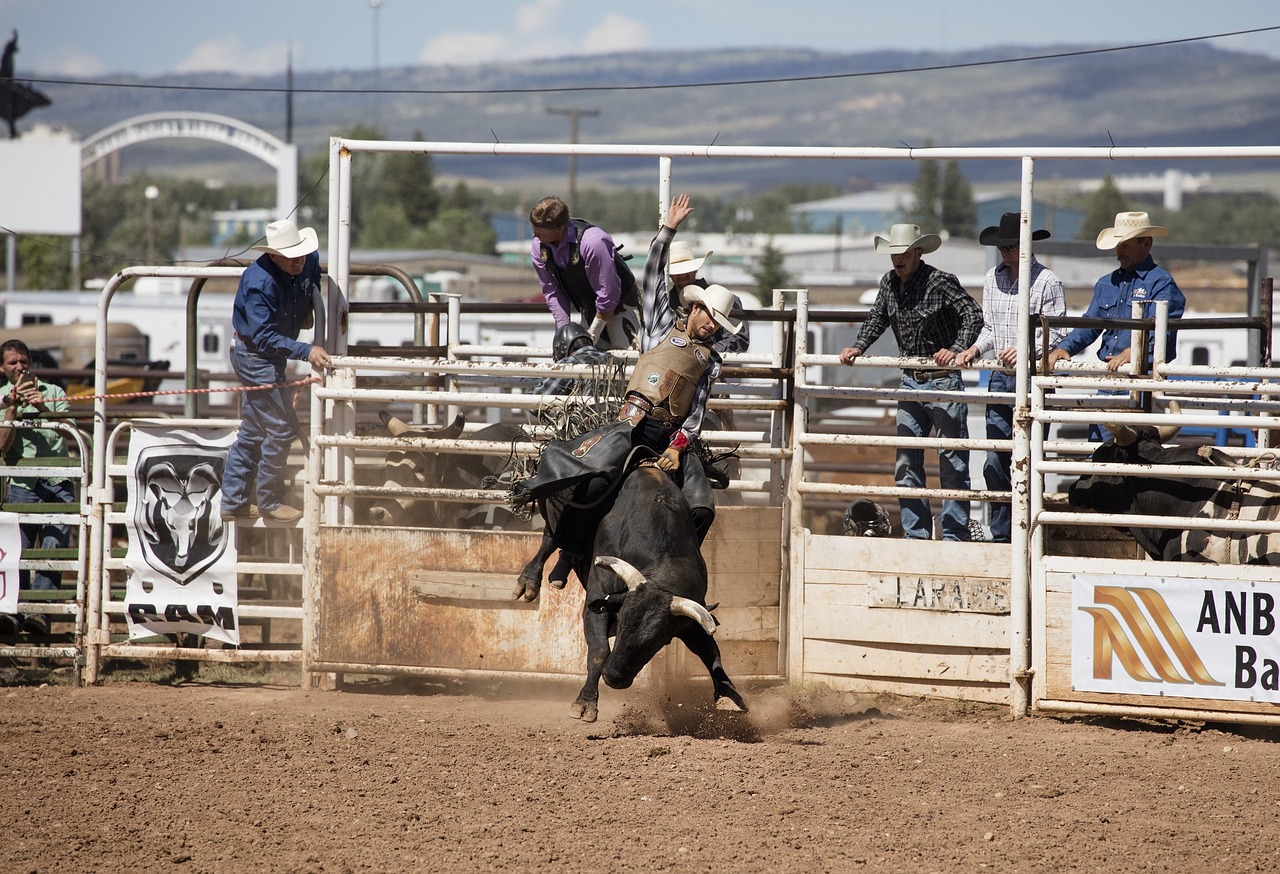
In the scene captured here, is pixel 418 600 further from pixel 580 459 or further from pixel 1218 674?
pixel 1218 674

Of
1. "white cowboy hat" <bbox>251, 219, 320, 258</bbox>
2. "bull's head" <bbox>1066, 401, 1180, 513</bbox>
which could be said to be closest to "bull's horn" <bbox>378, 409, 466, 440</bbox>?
"white cowboy hat" <bbox>251, 219, 320, 258</bbox>

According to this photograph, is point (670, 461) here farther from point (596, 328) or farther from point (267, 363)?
point (267, 363)

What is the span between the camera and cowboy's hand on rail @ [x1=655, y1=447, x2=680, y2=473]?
6.80m

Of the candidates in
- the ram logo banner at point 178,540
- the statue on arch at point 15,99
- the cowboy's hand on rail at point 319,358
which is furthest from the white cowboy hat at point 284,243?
the statue on arch at point 15,99

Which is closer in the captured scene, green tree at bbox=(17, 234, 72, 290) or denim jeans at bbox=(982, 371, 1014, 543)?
denim jeans at bbox=(982, 371, 1014, 543)

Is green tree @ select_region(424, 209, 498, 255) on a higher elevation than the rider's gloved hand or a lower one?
higher

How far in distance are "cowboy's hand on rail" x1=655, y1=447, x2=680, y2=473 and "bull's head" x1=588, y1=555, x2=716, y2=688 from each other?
618 mm

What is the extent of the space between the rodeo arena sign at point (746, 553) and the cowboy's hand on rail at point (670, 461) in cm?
7

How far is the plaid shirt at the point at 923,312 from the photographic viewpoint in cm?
803

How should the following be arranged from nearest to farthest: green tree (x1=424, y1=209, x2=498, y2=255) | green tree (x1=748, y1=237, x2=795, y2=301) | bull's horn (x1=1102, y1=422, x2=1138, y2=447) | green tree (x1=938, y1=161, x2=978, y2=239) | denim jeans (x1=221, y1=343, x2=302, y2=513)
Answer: bull's horn (x1=1102, y1=422, x2=1138, y2=447), denim jeans (x1=221, y1=343, x2=302, y2=513), green tree (x1=748, y1=237, x2=795, y2=301), green tree (x1=424, y1=209, x2=498, y2=255), green tree (x1=938, y1=161, x2=978, y2=239)

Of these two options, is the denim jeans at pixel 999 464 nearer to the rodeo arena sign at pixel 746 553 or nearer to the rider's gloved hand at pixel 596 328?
the rodeo arena sign at pixel 746 553

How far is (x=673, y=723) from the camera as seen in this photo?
7121 mm

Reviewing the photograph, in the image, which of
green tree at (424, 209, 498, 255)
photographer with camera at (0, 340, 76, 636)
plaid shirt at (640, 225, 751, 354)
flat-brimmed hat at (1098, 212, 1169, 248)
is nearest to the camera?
plaid shirt at (640, 225, 751, 354)

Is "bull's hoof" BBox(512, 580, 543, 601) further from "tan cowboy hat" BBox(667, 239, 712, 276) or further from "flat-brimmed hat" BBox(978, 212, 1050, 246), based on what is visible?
"flat-brimmed hat" BBox(978, 212, 1050, 246)
